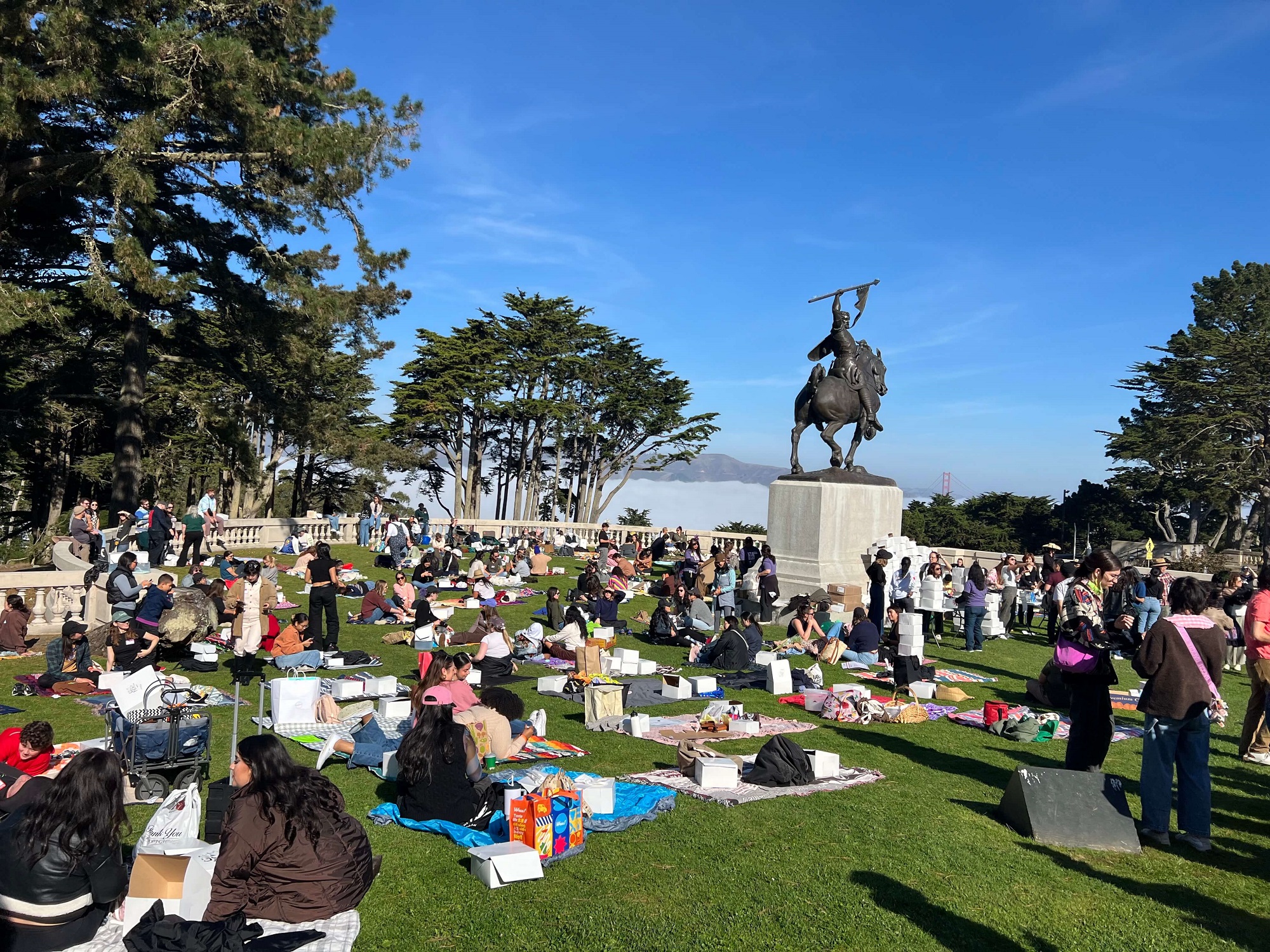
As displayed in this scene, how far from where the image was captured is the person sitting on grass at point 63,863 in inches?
172

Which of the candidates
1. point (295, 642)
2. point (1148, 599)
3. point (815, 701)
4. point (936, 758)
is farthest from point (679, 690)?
point (1148, 599)

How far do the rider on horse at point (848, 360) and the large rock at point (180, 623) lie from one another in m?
14.3

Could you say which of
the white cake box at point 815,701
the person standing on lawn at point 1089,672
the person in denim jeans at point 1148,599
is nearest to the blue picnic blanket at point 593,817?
the person standing on lawn at point 1089,672

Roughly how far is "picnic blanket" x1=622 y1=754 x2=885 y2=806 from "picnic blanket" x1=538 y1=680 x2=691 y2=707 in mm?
3132

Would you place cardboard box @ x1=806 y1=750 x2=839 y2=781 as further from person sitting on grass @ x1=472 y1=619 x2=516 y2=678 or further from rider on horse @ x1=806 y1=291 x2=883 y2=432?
rider on horse @ x1=806 y1=291 x2=883 y2=432

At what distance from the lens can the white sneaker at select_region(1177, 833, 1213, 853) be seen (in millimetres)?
6496

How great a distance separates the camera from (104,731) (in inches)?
351

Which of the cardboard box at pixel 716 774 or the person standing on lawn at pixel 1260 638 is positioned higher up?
the person standing on lawn at pixel 1260 638

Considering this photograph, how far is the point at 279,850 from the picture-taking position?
4.83m

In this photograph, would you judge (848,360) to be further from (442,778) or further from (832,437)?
(442,778)

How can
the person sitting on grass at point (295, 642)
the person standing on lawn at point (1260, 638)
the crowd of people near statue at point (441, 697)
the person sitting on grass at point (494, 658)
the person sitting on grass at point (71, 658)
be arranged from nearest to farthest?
1. the crowd of people near statue at point (441, 697)
2. the person standing on lawn at point (1260, 638)
3. the person sitting on grass at point (71, 658)
4. the person sitting on grass at point (494, 658)
5. the person sitting on grass at point (295, 642)

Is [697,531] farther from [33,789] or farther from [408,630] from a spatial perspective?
[33,789]

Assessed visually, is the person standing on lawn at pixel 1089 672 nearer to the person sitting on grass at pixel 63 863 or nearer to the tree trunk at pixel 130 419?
the person sitting on grass at pixel 63 863

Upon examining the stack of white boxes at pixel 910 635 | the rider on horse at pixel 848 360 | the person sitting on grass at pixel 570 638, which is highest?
the rider on horse at pixel 848 360
